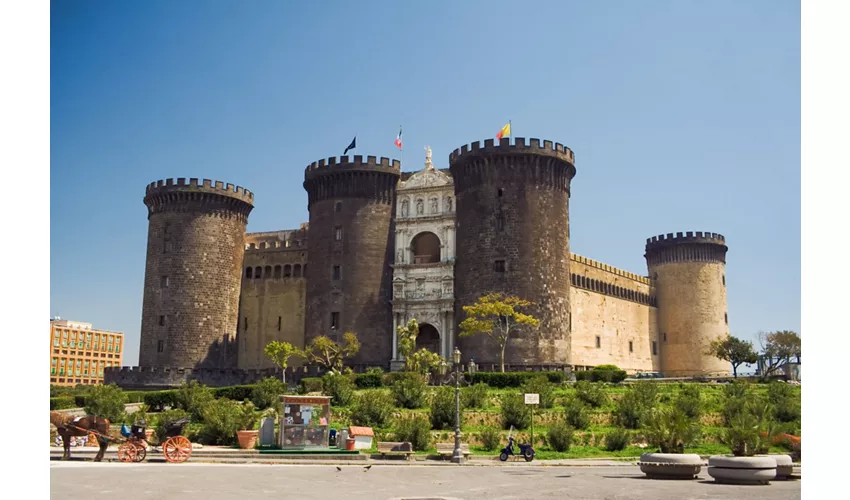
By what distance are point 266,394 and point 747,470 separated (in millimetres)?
24742

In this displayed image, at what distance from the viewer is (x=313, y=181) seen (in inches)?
2192

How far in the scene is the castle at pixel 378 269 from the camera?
49750mm

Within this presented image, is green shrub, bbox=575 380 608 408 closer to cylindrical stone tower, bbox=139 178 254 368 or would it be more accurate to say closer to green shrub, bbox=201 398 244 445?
green shrub, bbox=201 398 244 445

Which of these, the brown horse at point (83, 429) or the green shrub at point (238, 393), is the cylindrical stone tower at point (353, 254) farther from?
the brown horse at point (83, 429)

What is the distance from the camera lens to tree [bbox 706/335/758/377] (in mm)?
61522

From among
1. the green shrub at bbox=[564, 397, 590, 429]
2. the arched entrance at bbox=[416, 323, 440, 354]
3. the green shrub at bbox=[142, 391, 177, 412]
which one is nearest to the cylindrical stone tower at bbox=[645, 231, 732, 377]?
the arched entrance at bbox=[416, 323, 440, 354]

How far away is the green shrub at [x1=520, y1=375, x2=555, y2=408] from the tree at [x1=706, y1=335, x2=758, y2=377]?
27.8 metres

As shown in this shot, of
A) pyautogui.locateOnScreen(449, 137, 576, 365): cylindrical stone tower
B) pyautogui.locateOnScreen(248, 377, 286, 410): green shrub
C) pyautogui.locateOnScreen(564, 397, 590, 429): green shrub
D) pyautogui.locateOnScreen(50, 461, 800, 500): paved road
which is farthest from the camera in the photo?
pyautogui.locateOnScreen(449, 137, 576, 365): cylindrical stone tower

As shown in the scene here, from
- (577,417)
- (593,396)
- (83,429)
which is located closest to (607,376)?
(593,396)

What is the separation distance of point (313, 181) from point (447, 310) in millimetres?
12825

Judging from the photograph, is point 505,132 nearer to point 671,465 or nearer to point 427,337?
point 427,337

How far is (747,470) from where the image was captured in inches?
613

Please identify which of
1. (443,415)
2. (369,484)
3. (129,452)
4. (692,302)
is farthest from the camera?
(692,302)
